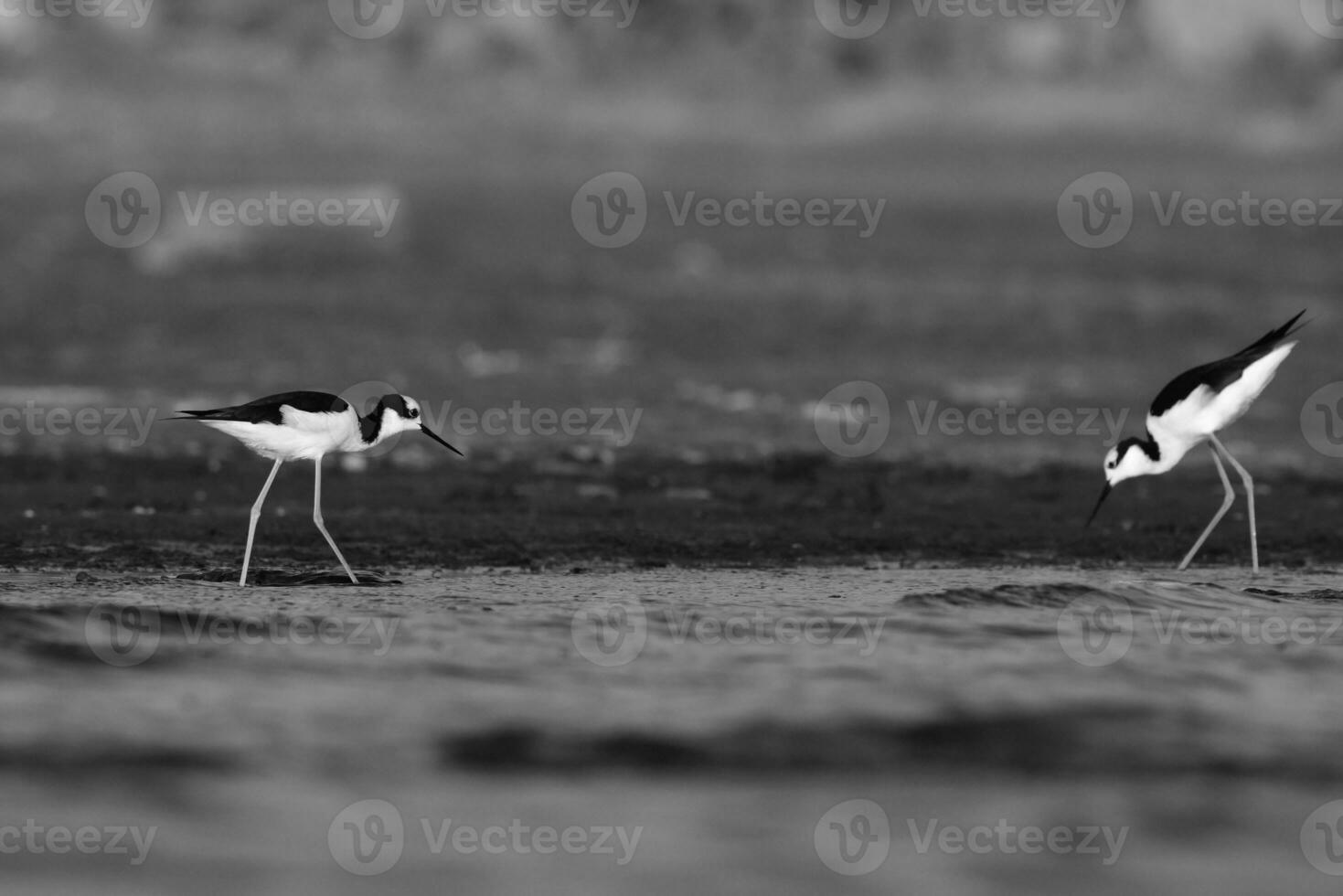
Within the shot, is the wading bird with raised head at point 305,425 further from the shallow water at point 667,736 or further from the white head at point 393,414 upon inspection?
the shallow water at point 667,736

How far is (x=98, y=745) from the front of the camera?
19.8 ft

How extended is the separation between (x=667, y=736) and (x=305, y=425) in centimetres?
390

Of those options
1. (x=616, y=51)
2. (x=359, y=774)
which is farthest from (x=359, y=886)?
(x=616, y=51)

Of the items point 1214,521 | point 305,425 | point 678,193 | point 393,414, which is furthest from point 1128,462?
point 678,193

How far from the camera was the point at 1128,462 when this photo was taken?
10984 millimetres

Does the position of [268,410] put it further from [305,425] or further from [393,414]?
[393,414]

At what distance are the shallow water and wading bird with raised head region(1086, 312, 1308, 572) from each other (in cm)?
222

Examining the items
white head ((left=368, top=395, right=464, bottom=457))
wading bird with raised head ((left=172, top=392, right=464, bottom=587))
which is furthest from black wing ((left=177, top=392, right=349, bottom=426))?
white head ((left=368, top=395, right=464, bottom=457))

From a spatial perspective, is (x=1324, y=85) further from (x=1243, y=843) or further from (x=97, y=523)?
(x=1243, y=843)

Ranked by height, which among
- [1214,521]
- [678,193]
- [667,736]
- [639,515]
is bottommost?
[667,736]

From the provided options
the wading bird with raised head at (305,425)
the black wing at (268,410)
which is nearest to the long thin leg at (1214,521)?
the wading bird with raised head at (305,425)

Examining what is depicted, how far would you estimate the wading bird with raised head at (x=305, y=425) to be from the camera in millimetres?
9398

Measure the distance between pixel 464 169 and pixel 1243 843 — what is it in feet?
78.6

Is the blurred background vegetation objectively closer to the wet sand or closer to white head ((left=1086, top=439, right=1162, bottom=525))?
the wet sand
